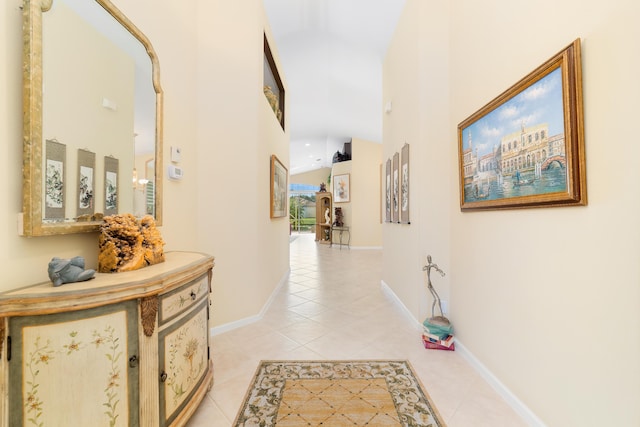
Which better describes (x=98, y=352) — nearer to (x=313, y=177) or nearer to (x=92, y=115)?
(x=92, y=115)

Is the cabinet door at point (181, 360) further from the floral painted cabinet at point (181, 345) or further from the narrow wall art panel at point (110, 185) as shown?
the narrow wall art panel at point (110, 185)

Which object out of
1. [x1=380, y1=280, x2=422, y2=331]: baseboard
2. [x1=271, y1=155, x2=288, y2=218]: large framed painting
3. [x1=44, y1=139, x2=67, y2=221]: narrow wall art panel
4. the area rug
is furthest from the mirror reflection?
[x1=380, y1=280, x2=422, y2=331]: baseboard

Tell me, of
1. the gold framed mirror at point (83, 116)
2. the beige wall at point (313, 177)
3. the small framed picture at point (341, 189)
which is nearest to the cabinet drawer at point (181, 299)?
the gold framed mirror at point (83, 116)

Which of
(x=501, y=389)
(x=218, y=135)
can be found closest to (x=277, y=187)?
(x=218, y=135)

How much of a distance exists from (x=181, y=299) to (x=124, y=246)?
0.39m

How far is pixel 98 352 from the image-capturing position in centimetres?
101

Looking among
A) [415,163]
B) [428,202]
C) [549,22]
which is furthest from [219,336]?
[549,22]

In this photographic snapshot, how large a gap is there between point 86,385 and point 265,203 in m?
2.33

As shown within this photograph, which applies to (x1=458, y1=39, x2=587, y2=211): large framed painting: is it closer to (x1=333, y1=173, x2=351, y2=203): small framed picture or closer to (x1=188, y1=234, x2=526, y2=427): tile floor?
(x1=188, y1=234, x2=526, y2=427): tile floor

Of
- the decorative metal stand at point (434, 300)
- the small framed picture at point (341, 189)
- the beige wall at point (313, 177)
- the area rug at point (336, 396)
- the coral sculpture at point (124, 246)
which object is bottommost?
the area rug at point (336, 396)

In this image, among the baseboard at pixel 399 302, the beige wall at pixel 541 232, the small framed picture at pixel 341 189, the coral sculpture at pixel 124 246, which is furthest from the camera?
the small framed picture at pixel 341 189

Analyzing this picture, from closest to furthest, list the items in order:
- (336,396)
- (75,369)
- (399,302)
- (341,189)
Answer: (75,369) < (336,396) < (399,302) < (341,189)

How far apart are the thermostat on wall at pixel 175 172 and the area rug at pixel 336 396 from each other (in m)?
1.65

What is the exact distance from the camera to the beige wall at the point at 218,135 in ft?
7.00
